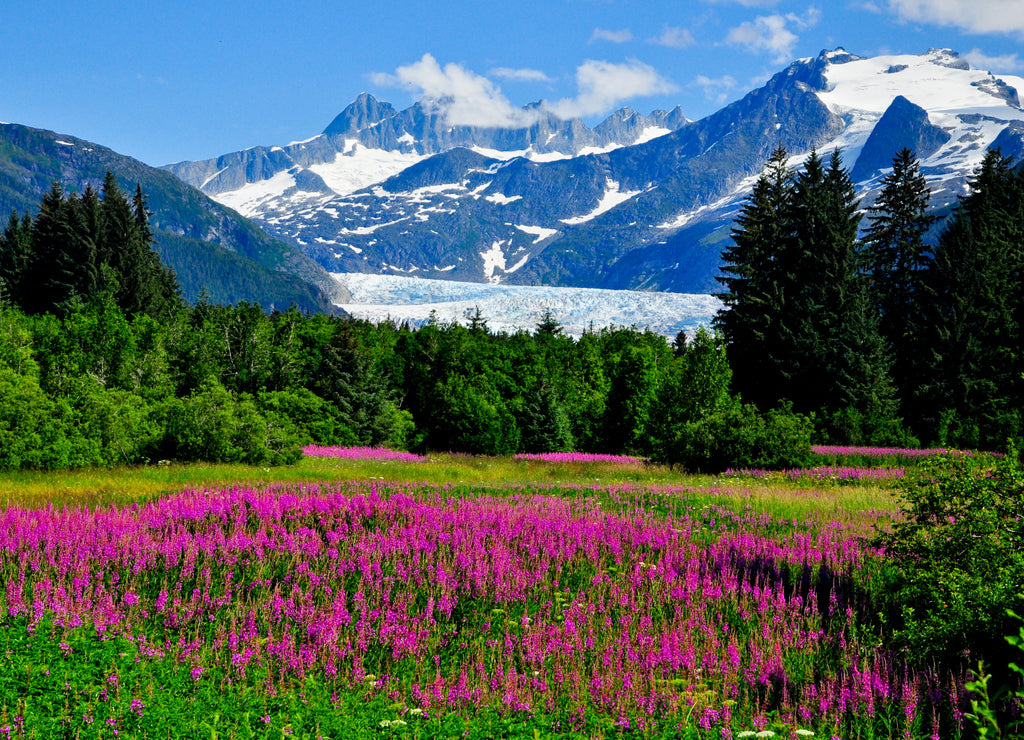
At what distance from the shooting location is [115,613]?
244 inches

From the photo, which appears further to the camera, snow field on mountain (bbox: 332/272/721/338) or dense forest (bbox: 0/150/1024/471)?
snow field on mountain (bbox: 332/272/721/338)

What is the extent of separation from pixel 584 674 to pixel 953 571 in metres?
2.98

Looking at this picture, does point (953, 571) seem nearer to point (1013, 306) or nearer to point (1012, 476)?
point (1012, 476)

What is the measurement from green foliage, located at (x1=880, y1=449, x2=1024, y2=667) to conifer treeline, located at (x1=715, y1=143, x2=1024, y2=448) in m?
26.6

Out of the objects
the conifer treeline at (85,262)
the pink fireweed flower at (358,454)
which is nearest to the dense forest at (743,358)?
the pink fireweed flower at (358,454)

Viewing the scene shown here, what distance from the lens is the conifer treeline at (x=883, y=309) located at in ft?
122

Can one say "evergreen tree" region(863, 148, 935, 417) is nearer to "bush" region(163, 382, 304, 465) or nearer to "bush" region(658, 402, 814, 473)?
"bush" region(658, 402, 814, 473)

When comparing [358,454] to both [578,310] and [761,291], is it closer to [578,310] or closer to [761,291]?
[761,291]

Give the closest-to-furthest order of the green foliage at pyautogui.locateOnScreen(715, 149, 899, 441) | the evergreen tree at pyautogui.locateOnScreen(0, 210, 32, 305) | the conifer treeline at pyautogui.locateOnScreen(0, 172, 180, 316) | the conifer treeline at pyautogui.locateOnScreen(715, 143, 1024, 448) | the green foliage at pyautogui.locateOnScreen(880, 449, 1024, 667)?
the green foliage at pyautogui.locateOnScreen(880, 449, 1024, 667), the conifer treeline at pyautogui.locateOnScreen(715, 143, 1024, 448), the green foliage at pyautogui.locateOnScreen(715, 149, 899, 441), the conifer treeline at pyautogui.locateOnScreen(0, 172, 180, 316), the evergreen tree at pyautogui.locateOnScreen(0, 210, 32, 305)

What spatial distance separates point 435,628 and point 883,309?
1929 inches

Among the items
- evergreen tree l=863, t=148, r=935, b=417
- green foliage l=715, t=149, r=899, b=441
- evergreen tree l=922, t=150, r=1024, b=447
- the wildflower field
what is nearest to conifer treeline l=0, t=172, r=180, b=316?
green foliage l=715, t=149, r=899, b=441

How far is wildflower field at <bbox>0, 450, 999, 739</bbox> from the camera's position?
4.73m

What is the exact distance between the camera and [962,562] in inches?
239

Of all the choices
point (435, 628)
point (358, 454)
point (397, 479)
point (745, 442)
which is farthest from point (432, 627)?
point (358, 454)
